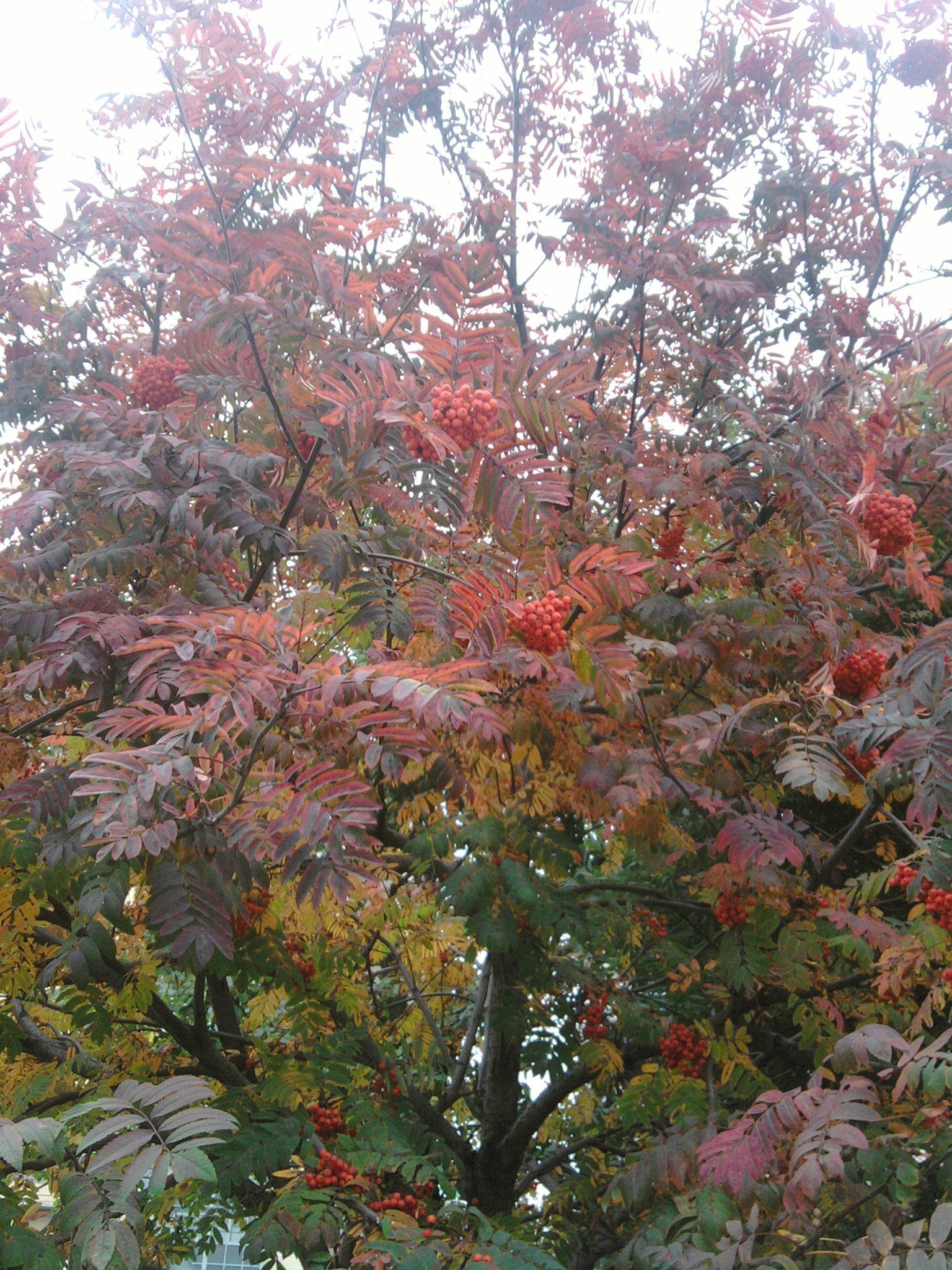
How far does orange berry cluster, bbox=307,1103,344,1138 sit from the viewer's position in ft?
12.3

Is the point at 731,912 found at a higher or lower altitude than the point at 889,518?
lower

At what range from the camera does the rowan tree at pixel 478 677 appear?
2.33 m

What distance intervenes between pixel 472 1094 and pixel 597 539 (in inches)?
119

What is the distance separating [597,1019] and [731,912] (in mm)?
912

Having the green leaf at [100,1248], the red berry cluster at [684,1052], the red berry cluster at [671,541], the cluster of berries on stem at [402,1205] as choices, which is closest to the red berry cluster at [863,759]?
the red berry cluster at [671,541]

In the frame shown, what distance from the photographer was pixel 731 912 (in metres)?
3.63

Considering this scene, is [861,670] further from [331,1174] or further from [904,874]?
[331,1174]

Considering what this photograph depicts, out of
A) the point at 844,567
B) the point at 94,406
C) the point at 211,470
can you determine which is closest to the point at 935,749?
the point at 844,567

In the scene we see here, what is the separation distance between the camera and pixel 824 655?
3455 mm

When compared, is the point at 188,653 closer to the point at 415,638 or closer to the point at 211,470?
the point at 211,470

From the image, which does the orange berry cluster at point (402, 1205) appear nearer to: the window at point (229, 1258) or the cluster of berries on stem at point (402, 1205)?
the cluster of berries on stem at point (402, 1205)

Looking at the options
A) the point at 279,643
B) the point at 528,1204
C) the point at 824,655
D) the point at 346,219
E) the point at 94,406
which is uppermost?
the point at 346,219

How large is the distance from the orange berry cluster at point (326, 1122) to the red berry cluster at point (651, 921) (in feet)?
4.90

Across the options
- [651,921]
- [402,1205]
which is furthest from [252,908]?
[651,921]
